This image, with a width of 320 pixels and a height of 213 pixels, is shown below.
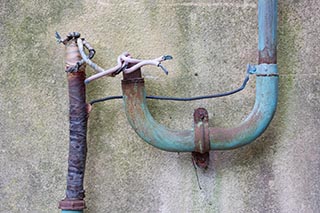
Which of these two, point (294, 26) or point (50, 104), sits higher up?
point (294, 26)

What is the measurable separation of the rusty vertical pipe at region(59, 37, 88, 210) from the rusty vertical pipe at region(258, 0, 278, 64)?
2.04 feet

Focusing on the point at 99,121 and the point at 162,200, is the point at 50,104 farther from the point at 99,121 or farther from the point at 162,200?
the point at 162,200

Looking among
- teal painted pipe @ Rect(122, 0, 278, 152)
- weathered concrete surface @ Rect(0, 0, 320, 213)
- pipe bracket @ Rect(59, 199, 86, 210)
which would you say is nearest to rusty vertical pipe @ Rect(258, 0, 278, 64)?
teal painted pipe @ Rect(122, 0, 278, 152)

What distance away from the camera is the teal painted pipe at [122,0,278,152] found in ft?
4.70

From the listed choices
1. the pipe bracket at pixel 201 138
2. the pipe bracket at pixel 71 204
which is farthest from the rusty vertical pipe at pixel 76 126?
the pipe bracket at pixel 201 138

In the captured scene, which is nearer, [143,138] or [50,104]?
[143,138]

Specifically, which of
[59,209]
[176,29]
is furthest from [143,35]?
[59,209]

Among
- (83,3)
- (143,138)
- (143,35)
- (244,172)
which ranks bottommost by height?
(244,172)

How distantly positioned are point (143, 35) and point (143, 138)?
0.38 metres

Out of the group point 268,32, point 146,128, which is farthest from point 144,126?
point 268,32

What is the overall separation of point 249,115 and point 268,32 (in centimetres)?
29

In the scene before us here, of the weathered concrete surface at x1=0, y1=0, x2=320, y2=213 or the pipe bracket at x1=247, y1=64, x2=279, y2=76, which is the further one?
the weathered concrete surface at x1=0, y1=0, x2=320, y2=213

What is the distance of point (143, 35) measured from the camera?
1.56 metres

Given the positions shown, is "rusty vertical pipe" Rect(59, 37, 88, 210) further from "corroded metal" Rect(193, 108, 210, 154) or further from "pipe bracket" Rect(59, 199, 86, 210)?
"corroded metal" Rect(193, 108, 210, 154)
